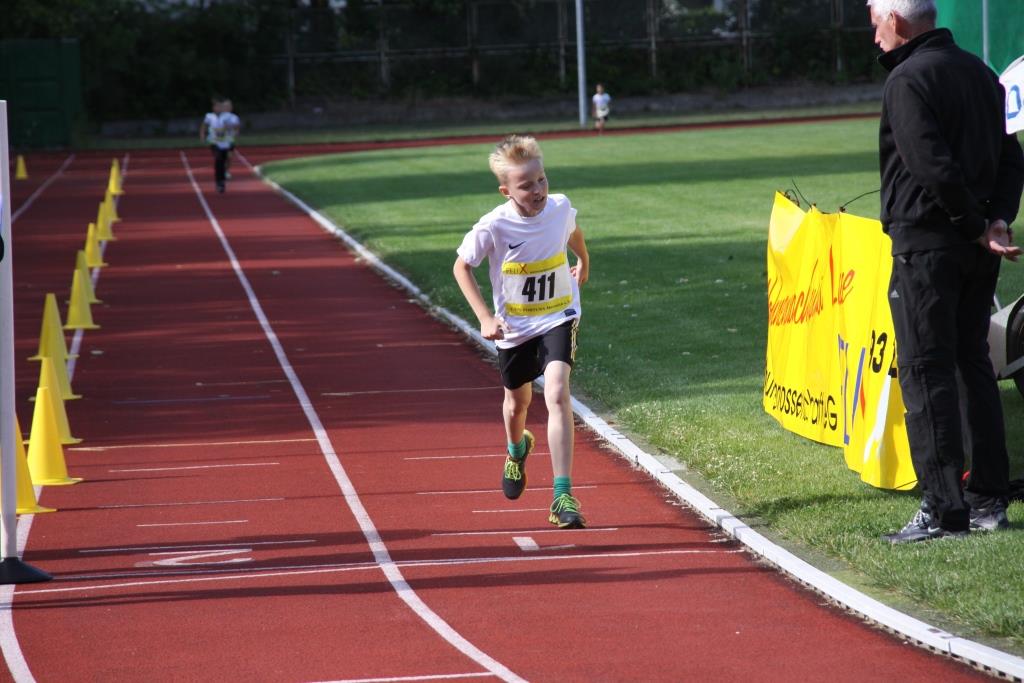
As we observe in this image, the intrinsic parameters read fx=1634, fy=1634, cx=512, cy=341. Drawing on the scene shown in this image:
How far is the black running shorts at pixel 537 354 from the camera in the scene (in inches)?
324

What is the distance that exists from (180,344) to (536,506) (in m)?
8.33

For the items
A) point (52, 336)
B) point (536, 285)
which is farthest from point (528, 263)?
point (52, 336)

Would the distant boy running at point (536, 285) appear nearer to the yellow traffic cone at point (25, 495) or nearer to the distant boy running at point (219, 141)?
the yellow traffic cone at point (25, 495)

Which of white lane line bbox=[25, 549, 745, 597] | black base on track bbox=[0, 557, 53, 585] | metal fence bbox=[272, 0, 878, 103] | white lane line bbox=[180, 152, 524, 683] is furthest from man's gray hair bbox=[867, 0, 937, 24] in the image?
metal fence bbox=[272, 0, 878, 103]

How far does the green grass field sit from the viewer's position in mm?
7195

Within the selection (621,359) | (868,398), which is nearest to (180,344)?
(621,359)

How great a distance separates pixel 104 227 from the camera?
2958 centimetres

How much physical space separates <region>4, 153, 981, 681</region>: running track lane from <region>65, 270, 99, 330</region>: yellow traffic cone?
289cm

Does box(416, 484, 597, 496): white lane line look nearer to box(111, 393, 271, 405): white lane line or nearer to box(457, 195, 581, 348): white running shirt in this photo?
box(457, 195, 581, 348): white running shirt

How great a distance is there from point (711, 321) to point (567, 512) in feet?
24.5

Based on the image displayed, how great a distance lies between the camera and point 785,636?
6.54 m

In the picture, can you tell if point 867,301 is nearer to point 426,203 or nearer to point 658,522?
point 658,522

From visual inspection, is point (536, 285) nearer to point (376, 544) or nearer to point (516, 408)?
point (516, 408)

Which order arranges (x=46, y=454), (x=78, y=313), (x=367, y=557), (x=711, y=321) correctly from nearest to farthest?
1. (x=367, y=557)
2. (x=46, y=454)
3. (x=711, y=321)
4. (x=78, y=313)
